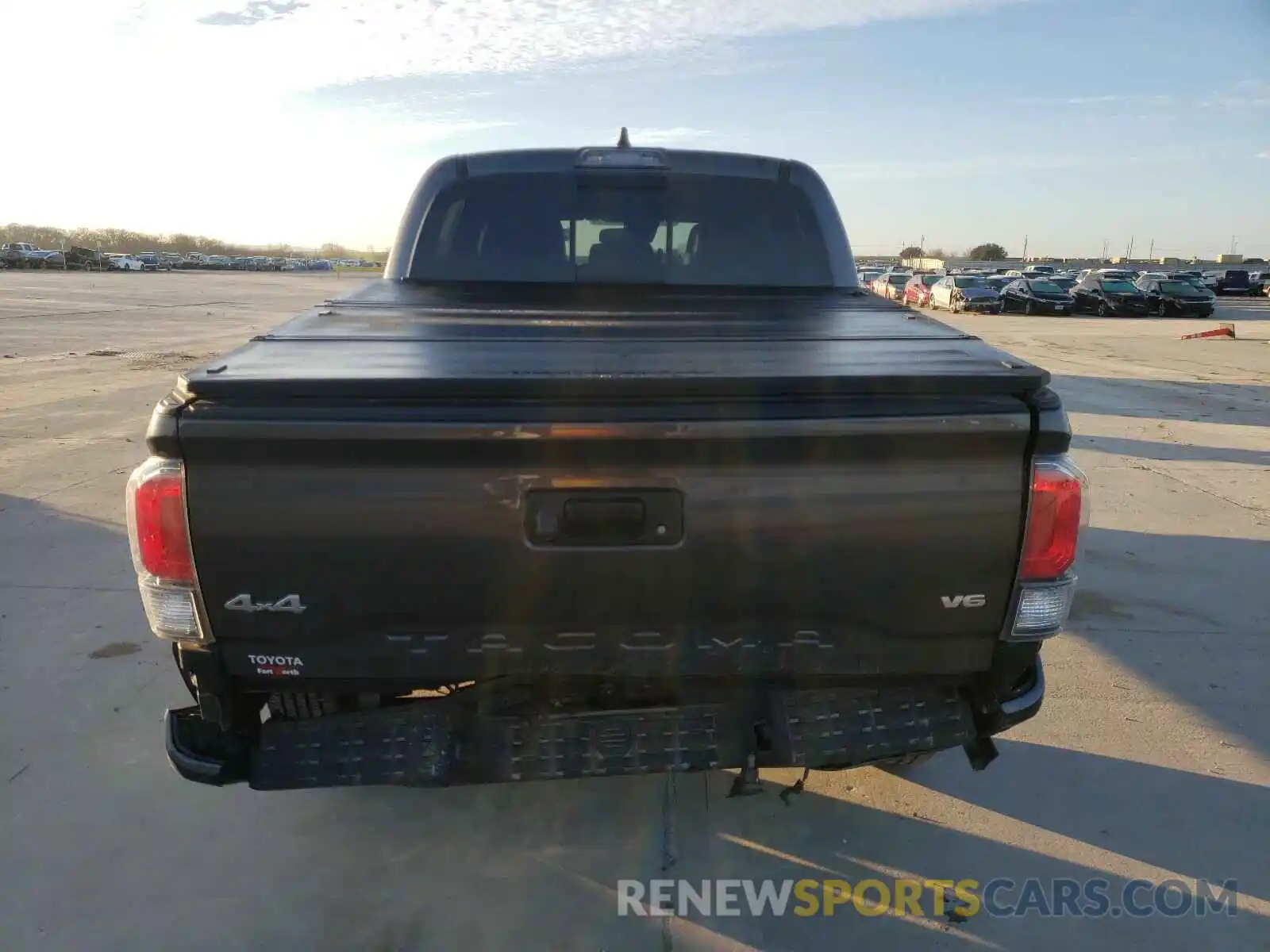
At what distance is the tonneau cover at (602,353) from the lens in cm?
195

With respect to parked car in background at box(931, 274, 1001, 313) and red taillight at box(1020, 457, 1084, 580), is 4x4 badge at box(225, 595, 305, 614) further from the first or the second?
parked car in background at box(931, 274, 1001, 313)

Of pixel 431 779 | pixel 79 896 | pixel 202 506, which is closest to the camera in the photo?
pixel 202 506

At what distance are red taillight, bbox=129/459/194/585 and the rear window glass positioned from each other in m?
2.14

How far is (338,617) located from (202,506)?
0.40 metres

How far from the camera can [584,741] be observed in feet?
7.48

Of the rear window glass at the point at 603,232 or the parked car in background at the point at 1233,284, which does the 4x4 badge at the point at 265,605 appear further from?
the parked car in background at the point at 1233,284

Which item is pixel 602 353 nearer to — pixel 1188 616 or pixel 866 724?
pixel 866 724

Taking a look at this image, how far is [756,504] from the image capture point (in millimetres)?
1987

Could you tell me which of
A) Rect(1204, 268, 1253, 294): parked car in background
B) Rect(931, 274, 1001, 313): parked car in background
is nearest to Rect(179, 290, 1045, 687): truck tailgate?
Rect(931, 274, 1001, 313): parked car in background

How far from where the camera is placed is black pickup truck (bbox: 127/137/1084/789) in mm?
1942

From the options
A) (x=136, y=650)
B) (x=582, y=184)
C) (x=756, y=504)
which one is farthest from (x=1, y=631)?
(x=756, y=504)

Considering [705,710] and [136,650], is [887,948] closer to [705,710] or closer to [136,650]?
[705,710]

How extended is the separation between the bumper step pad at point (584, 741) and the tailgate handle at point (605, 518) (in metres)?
0.59

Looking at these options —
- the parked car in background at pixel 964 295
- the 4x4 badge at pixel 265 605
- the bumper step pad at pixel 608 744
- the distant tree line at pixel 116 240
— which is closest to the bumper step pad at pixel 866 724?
the bumper step pad at pixel 608 744
